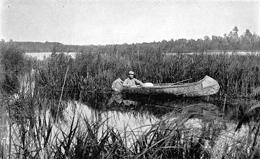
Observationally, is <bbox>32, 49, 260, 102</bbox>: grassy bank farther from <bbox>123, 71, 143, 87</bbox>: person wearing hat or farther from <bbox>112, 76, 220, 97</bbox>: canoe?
<bbox>123, 71, 143, 87</bbox>: person wearing hat

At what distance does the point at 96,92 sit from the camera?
37.3ft

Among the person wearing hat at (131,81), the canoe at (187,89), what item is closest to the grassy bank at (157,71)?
the canoe at (187,89)

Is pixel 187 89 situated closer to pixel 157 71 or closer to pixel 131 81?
pixel 157 71

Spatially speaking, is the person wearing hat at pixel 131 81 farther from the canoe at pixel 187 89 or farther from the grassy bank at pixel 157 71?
the grassy bank at pixel 157 71

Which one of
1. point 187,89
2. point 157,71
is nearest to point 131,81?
point 157,71

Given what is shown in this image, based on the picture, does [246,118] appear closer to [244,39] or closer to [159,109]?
[159,109]

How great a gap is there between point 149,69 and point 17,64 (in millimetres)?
7437

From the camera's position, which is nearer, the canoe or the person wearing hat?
the canoe

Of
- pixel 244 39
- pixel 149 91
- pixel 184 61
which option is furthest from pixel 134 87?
pixel 244 39

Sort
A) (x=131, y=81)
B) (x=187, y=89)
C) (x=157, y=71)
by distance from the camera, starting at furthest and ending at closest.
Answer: (x=157, y=71), (x=131, y=81), (x=187, y=89)

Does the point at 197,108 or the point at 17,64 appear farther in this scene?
the point at 17,64

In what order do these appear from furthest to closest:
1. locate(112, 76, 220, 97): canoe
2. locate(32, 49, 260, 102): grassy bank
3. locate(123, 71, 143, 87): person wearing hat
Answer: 1. locate(123, 71, 143, 87): person wearing hat
2. locate(32, 49, 260, 102): grassy bank
3. locate(112, 76, 220, 97): canoe

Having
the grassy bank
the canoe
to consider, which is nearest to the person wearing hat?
the canoe

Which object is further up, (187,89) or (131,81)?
(131,81)
